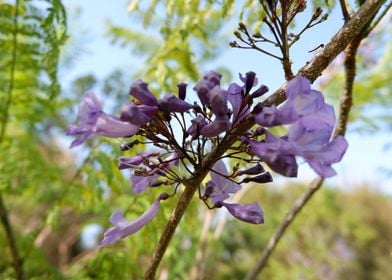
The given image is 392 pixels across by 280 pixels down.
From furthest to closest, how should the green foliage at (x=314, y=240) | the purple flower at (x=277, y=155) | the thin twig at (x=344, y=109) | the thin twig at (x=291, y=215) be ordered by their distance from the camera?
the green foliage at (x=314, y=240) → the thin twig at (x=291, y=215) → the thin twig at (x=344, y=109) → the purple flower at (x=277, y=155)

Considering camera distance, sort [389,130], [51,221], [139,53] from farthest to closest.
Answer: [389,130] < [139,53] < [51,221]

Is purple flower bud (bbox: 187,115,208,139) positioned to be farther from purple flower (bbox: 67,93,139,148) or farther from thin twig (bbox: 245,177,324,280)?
thin twig (bbox: 245,177,324,280)

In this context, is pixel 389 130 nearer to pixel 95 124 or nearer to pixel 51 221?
pixel 51 221

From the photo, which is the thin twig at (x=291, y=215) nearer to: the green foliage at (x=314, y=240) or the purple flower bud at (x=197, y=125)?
the green foliage at (x=314, y=240)

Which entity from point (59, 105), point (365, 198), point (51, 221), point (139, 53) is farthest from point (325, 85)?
point (365, 198)

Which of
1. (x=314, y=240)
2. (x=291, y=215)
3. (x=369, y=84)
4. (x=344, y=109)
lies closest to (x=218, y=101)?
(x=344, y=109)

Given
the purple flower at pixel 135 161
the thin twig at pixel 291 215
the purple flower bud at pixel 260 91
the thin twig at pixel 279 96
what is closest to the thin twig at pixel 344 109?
the thin twig at pixel 291 215
